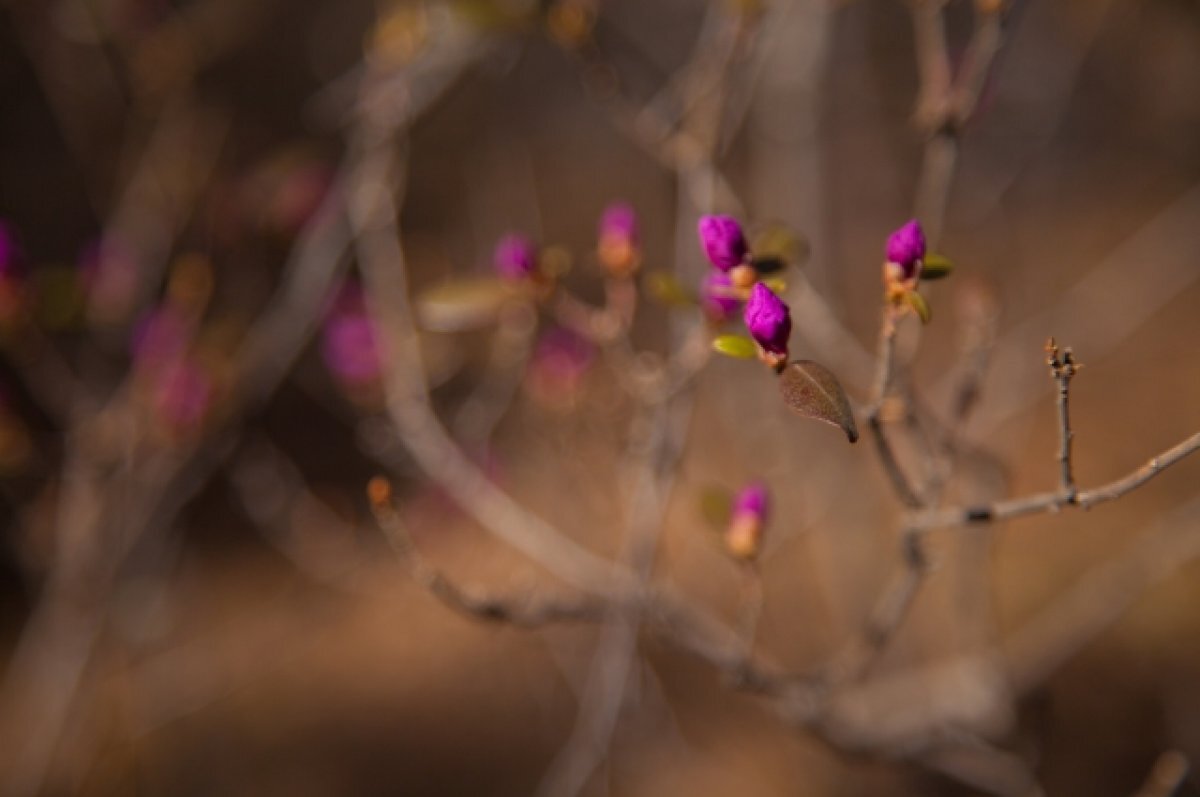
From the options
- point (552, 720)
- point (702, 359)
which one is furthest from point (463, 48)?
point (552, 720)

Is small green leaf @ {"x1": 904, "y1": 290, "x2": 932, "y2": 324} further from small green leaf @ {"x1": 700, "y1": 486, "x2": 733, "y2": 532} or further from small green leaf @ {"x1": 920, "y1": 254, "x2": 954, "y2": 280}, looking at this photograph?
small green leaf @ {"x1": 700, "y1": 486, "x2": 733, "y2": 532}

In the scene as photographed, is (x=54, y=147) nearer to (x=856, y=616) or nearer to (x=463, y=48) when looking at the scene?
(x=463, y=48)

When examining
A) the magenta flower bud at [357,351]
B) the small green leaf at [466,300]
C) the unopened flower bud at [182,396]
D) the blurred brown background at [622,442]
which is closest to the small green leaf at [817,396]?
the small green leaf at [466,300]

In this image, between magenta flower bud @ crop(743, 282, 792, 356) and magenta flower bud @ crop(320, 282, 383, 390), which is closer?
magenta flower bud @ crop(743, 282, 792, 356)

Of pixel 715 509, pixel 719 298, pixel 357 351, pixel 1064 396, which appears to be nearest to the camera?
pixel 1064 396

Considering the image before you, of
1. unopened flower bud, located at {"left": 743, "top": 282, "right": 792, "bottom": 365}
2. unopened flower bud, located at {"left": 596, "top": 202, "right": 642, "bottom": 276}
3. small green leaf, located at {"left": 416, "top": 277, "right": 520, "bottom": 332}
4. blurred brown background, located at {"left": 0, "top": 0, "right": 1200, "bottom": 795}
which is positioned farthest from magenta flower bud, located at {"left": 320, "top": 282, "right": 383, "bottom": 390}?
unopened flower bud, located at {"left": 743, "top": 282, "right": 792, "bottom": 365}

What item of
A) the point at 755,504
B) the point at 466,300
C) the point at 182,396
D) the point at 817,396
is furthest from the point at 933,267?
the point at 182,396

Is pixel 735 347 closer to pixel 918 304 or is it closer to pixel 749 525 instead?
pixel 918 304
